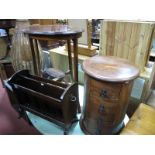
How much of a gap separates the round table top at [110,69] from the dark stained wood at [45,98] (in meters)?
0.24

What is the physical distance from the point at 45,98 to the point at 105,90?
0.51m

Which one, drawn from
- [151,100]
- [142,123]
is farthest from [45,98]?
Answer: [151,100]

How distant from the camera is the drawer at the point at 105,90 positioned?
92cm

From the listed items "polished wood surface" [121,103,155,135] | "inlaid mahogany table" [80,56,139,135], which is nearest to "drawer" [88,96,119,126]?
"inlaid mahogany table" [80,56,139,135]

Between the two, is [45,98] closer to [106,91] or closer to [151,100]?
[106,91]

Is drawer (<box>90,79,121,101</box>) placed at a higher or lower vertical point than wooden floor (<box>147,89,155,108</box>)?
higher

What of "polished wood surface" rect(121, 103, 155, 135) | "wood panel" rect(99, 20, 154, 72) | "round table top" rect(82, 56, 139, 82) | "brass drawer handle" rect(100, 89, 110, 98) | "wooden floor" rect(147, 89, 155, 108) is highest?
"wood panel" rect(99, 20, 154, 72)

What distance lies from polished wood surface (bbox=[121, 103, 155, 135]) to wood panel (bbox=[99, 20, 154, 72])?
1.40ft

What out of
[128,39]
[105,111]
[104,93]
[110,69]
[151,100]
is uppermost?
[128,39]

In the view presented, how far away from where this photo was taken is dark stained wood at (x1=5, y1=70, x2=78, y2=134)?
1172 millimetres

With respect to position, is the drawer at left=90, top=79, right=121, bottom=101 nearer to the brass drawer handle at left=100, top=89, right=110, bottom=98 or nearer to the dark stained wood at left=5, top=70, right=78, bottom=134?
the brass drawer handle at left=100, top=89, right=110, bottom=98

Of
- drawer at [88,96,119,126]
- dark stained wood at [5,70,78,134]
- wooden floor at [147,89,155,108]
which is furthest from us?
wooden floor at [147,89,155,108]

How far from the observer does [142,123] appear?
3.63 ft
